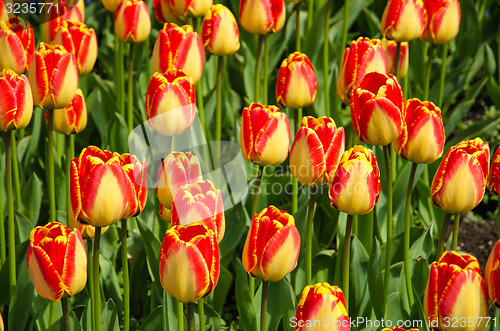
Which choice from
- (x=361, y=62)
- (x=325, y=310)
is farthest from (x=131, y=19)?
(x=325, y=310)

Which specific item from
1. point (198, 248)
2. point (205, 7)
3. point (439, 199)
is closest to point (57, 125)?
point (205, 7)

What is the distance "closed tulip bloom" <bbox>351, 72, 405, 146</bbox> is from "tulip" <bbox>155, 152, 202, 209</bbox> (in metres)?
0.38

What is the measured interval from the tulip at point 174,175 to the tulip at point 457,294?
547mm

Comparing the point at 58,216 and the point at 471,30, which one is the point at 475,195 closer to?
the point at 58,216

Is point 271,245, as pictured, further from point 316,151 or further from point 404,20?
point 404,20

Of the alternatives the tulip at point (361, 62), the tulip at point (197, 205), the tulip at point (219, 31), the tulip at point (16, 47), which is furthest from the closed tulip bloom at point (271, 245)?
the tulip at point (16, 47)

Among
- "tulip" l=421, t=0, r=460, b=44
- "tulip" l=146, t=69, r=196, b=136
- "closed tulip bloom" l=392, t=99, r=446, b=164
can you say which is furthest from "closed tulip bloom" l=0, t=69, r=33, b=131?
"tulip" l=421, t=0, r=460, b=44

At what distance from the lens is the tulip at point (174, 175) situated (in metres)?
1.49

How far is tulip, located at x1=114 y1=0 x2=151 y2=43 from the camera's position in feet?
7.65

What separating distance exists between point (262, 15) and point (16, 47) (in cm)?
77

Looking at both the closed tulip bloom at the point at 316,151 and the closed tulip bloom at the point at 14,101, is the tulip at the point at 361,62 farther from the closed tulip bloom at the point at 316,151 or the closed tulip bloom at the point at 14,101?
the closed tulip bloom at the point at 14,101

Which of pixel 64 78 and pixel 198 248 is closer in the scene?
pixel 198 248

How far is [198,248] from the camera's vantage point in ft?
4.09

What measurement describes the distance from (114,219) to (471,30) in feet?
8.13
